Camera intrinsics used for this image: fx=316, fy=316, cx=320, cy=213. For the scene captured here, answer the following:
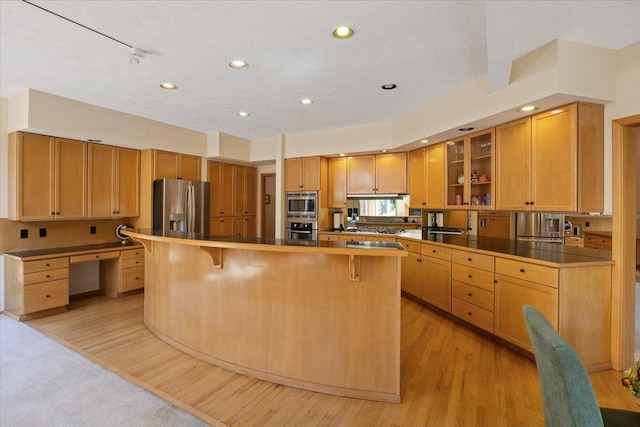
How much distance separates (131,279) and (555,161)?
218 inches

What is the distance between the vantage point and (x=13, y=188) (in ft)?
12.7

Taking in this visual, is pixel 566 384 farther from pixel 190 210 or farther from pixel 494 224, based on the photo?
pixel 190 210

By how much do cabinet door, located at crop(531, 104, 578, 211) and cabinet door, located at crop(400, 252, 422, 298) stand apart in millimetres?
1712

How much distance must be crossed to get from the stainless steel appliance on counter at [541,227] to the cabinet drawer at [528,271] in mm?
1012

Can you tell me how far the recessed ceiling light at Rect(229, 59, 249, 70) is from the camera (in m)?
2.90

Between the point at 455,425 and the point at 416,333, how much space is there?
145 cm

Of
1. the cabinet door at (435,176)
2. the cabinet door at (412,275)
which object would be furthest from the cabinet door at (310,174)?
the cabinet door at (412,275)

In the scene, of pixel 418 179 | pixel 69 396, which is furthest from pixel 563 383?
pixel 418 179

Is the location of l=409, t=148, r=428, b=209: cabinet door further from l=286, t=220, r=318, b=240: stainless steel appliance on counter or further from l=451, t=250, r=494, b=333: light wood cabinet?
l=286, t=220, r=318, b=240: stainless steel appliance on counter

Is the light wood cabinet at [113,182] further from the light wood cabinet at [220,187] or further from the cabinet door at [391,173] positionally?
the cabinet door at [391,173]

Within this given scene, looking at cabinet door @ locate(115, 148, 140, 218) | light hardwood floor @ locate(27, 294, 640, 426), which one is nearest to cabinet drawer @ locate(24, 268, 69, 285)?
light hardwood floor @ locate(27, 294, 640, 426)

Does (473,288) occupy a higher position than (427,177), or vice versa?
(427,177)

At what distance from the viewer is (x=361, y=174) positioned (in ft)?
18.2

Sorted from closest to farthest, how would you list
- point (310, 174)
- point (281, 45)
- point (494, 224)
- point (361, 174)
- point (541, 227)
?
point (281, 45) < point (541, 227) < point (494, 224) < point (361, 174) < point (310, 174)
